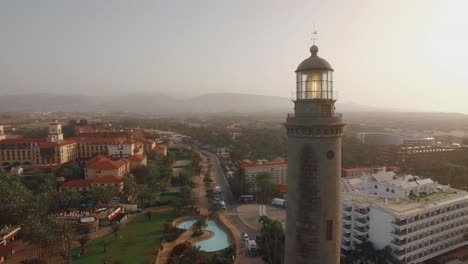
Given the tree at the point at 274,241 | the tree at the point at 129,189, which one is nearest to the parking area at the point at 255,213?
the tree at the point at 274,241

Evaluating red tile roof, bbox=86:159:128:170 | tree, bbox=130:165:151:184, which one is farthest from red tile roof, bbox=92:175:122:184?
tree, bbox=130:165:151:184

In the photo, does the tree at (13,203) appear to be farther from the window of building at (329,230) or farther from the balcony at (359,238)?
the window of building at (329,230)

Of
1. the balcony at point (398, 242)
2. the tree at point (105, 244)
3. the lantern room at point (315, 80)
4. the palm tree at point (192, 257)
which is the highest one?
the lantern room at point (315, 80)

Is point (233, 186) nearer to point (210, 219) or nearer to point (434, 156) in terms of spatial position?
point (210, 219)

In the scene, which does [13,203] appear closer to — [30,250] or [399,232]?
[30,250]

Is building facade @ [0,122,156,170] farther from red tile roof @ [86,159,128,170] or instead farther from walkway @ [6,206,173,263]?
walkway @ [6,206,173,263]
